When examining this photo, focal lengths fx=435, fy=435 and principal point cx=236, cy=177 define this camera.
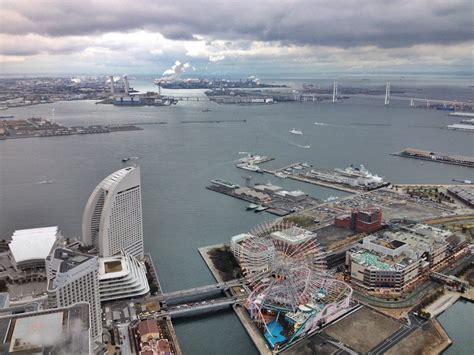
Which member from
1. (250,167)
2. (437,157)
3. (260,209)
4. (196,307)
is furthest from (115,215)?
(437,157)

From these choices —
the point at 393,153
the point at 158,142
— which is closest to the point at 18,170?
the point at 158,142

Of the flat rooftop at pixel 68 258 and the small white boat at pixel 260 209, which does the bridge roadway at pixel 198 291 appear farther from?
the small white boat at pixel 260 209

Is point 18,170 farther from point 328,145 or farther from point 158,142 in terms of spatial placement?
point 328,145

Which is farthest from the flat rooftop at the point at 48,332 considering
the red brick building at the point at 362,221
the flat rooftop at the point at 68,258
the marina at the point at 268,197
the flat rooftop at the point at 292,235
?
the marina at the point at 268,197

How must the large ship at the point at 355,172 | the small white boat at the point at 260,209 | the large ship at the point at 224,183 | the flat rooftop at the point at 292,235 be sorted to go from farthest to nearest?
the large ship at the point at 355,172, the large ship at the point at 224,183, the small white boat at the point at 260,209, the flat rooftop at the point at 292,235

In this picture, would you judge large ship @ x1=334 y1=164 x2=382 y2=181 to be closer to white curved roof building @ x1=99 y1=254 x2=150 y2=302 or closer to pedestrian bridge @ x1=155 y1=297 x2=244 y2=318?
pedestrian bridge @ x1=155 y1=297 x2=244 y2=318

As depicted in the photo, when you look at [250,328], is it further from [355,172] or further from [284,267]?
[355,172]
